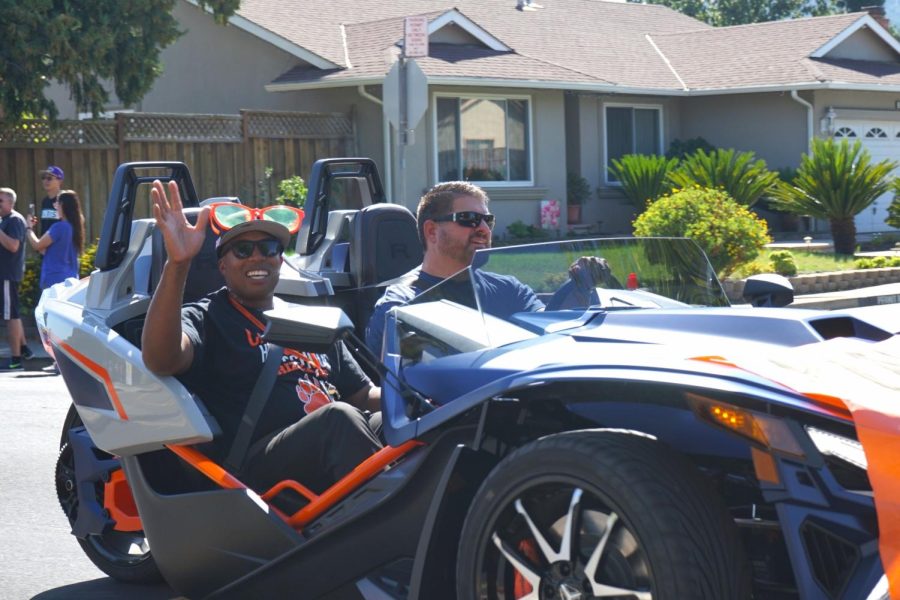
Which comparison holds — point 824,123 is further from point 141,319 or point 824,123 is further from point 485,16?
point 141,319

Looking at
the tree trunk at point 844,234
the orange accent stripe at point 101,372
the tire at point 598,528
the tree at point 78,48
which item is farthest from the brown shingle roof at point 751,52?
the tire at point 598,528

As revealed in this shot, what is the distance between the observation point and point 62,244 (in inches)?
534

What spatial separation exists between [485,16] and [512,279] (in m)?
25.8

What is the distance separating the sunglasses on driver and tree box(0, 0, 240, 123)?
509 inches

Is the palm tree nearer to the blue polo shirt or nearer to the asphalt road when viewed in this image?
the blue polo shirt

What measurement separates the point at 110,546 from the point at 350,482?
204cm

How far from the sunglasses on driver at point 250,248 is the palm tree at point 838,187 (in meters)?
16.8

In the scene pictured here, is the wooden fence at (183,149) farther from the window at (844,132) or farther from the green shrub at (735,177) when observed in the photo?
the window at (844,132)

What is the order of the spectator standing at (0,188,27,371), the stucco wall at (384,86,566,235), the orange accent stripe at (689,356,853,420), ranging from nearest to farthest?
the orange accent stripe at (689,356,853,420) < the spectator standing at (0,188,27,371) < the stucco wall at (384,86,566,235)

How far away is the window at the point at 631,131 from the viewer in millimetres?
27906

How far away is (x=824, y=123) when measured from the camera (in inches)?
1077

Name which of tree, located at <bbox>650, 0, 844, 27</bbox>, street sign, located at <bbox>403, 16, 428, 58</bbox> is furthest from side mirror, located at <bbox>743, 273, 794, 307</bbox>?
tree, located at <bbox>650, 0, 844, 27</bbox>

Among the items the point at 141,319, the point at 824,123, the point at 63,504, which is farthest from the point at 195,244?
the point at 824,123

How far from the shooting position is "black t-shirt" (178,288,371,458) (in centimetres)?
482
